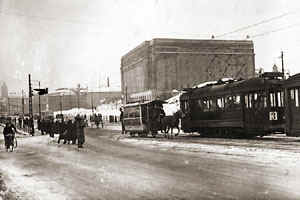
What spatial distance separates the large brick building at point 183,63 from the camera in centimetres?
9675

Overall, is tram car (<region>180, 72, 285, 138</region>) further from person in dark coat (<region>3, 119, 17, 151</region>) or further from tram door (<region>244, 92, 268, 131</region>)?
person in dark coat (<region>3, 119, 17, 151</region>)

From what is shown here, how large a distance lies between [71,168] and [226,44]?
304 ft

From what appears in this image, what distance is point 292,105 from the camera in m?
20.2

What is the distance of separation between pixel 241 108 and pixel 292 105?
15.7 ft

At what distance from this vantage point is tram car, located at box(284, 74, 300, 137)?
1984cm

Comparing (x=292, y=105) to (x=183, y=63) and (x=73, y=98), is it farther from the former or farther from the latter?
(x=73, y=98)

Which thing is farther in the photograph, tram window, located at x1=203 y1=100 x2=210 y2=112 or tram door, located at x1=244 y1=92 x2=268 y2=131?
tram window, located at x1=203 y1=100 x2=210 y2=112

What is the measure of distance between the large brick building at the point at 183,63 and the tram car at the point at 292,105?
246 ft

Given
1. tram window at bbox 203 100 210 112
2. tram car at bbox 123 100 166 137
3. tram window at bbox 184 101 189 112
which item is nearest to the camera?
tram window at bbox 203 100 210 112

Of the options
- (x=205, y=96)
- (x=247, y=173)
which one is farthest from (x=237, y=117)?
(x=247, y=173)

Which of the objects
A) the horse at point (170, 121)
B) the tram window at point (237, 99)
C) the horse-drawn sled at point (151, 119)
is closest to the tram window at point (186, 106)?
the horse at point (170, 121)

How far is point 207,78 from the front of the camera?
10188 centimetres

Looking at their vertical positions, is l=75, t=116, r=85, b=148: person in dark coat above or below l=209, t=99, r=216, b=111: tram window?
below

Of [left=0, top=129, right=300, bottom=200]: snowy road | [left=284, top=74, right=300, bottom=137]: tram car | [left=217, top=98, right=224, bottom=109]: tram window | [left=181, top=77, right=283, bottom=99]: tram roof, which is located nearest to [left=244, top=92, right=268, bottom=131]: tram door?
[left=181, top=77, right=283, bottom=99]: tram roof
